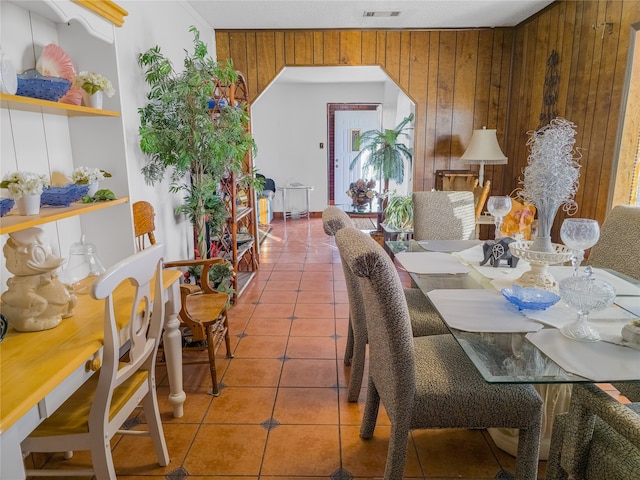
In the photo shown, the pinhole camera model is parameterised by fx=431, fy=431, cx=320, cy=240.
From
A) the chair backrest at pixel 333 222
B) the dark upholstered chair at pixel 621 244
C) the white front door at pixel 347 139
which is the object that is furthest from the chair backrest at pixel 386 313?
the white front door at pixel 347 139

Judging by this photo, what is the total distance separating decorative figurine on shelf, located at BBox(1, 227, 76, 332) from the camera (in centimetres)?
135

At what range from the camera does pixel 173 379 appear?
205 cm

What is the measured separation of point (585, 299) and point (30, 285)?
68.3 inches

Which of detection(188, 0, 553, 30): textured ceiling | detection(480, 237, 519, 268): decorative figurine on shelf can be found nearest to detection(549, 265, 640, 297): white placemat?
detection(480, 237, 519, 268): decorative figurine on shelf

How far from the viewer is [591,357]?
1.23 metres

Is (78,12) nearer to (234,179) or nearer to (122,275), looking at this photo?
(122,275)

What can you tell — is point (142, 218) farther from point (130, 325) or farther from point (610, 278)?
point (610, 278)

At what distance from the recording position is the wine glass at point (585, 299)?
130cm

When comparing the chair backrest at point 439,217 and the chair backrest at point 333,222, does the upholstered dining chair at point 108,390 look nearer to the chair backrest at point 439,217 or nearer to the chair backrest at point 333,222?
the chair backrest at point 333,222

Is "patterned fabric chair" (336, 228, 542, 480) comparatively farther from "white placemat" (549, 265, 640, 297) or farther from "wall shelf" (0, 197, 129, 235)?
"wall shelf" (0, 197, 129, 235)

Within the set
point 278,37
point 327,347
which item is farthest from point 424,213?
point 278,37

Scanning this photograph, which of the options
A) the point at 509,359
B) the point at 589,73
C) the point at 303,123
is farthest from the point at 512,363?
the point at 303,123

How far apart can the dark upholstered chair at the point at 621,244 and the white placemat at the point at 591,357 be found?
3.14 feet

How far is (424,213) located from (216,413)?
1.74 meters
